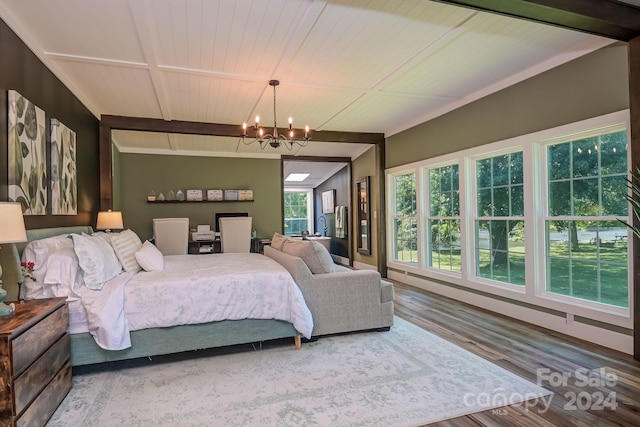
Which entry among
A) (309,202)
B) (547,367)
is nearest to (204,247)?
(309,202)

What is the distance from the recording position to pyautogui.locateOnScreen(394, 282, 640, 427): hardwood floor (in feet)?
6.72

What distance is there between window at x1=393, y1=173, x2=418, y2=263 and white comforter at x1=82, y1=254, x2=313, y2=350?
3.26m

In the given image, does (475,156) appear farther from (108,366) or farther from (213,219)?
(213,219)

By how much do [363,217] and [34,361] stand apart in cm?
613

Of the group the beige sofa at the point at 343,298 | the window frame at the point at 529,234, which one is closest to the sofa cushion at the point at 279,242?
the beige sofa at the point at 343,298

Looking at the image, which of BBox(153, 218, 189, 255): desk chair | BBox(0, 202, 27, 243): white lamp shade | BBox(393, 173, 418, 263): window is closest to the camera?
BBox(0, 202, 27, 243): white lamp shade

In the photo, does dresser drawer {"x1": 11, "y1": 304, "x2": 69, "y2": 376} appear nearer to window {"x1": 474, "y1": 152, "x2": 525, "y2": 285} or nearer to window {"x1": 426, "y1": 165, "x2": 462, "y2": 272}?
window {"x1": 474, "y1": 152, "x2": 525, "y2": 285}

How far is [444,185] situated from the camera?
17.2 ft

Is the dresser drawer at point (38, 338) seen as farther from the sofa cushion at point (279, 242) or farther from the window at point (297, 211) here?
the window at point (297, 211)

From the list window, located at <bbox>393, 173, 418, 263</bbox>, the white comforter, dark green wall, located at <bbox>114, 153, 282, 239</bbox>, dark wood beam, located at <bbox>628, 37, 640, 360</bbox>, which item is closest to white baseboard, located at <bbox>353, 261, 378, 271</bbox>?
window, located at <bbox>393, 173, 418, 263</bbox>

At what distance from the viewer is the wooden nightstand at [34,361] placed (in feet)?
5.50

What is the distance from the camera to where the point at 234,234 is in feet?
22.2

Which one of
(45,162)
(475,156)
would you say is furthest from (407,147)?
(45,162)

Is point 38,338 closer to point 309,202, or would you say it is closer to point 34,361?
point 34,361
